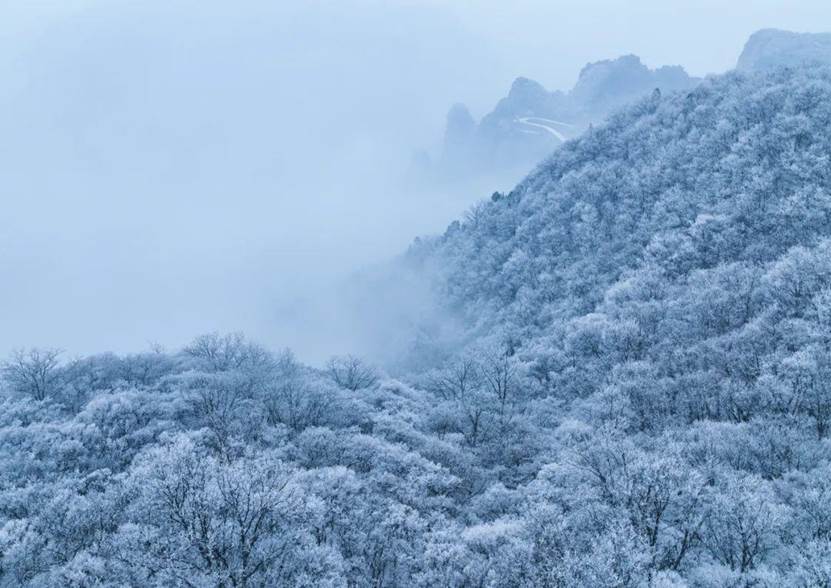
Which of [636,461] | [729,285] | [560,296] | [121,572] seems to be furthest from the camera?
[560,296]

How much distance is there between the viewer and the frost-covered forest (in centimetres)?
3494

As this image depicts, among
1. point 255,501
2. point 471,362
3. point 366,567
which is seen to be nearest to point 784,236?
point 471,362

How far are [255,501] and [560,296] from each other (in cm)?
10745

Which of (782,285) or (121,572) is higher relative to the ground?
(782,285)

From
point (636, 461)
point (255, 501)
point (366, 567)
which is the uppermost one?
point (255, 501)

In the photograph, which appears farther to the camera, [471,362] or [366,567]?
[471,362]

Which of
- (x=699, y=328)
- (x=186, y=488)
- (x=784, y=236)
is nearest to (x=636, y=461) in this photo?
(x=186, y=488)

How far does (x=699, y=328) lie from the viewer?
8569cm

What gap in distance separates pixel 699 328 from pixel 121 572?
262ft

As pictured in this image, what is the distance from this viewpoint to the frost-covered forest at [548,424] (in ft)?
115

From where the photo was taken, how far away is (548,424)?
8212 centimetres

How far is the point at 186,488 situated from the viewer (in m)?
33.4

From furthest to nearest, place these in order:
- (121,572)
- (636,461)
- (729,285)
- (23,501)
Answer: (729,285) < (23,501) < (636,461) < (121,572)

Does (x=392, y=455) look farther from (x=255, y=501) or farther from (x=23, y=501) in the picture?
(x=23, y=501)
